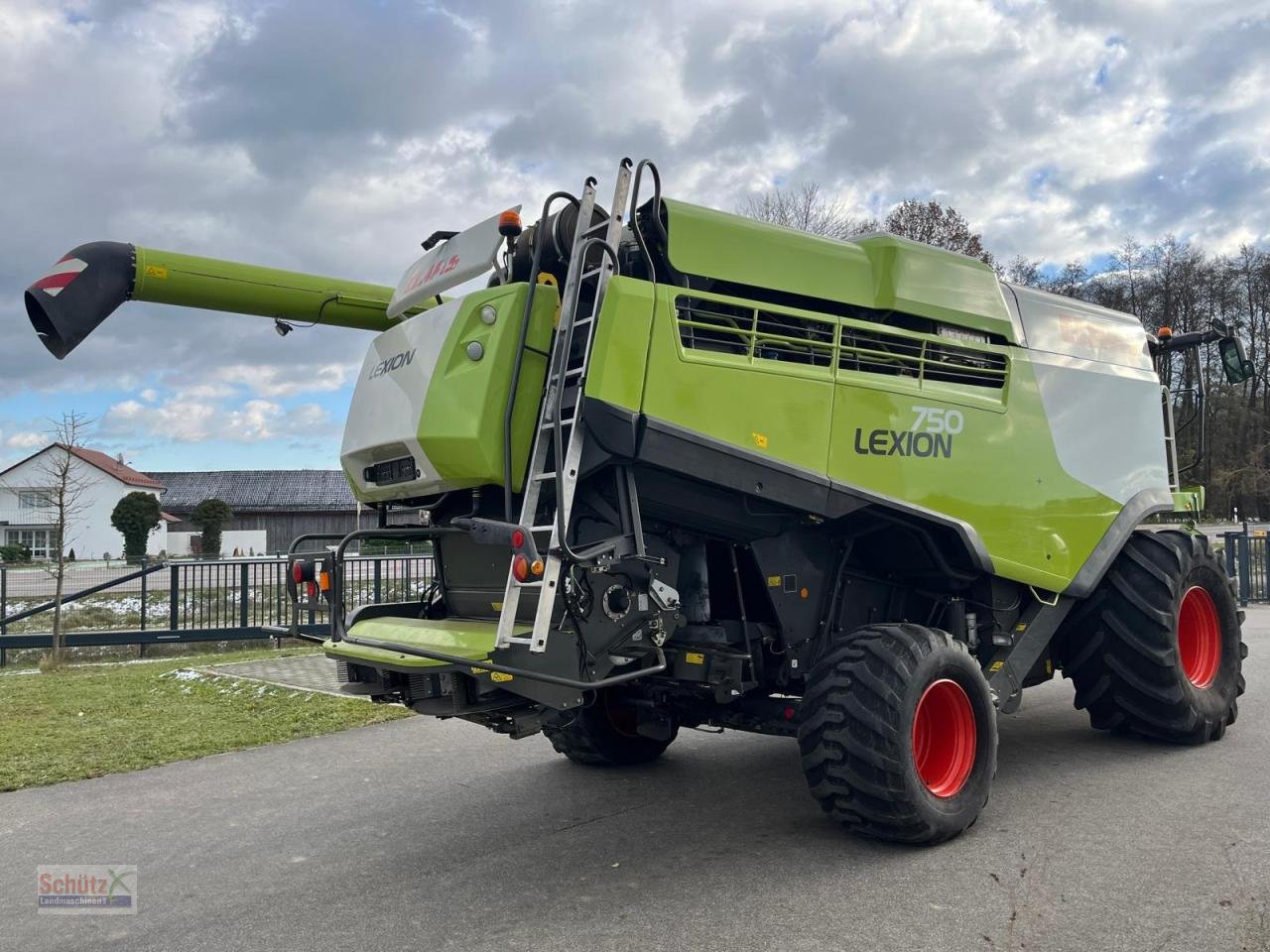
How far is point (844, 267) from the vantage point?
505cm

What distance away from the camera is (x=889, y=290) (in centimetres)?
515

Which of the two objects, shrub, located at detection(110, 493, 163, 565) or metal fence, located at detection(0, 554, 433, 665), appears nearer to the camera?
metal fence, located at detection(0, 554, 433, 665)

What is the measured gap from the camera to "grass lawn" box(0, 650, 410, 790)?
Answer: 22.3 ft

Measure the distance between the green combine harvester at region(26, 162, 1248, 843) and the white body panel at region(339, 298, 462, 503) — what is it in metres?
Result: 0.02

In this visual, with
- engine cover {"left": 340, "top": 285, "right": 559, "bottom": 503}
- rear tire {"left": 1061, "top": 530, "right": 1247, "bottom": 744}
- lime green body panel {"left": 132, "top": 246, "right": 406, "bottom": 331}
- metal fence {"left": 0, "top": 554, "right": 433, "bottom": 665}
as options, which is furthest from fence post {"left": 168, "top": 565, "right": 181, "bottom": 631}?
rear tire {"left": 1061, "top": 530, "right": 1247, "bottom": 744}

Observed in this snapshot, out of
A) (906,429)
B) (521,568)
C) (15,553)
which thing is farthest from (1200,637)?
(15,553)

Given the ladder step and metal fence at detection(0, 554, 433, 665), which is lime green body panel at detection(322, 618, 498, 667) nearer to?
the ladder step

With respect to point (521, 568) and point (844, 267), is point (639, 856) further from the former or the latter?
point (844, 267)

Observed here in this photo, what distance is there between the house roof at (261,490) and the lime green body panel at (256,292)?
186ft

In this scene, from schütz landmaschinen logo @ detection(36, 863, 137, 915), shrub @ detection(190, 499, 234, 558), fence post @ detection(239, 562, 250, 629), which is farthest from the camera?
shrub @ detection(190, 499, 234, 558)

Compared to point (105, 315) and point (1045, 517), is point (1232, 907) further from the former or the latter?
point (105, 315)

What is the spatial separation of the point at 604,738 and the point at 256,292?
3361 millimetres

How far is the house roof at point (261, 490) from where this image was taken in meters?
62.2

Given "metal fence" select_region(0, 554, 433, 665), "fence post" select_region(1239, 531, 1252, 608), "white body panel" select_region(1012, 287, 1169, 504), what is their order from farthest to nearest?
1. "fence post" select_region(1239, 531, 1252, 608)
2. "metal fence" select_region(0, 554, 433, 665)
3. "white body panel" select_region(1012, 287, 1169, 504)
